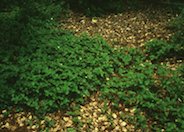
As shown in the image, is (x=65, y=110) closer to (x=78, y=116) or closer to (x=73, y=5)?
(x=78, y=116)

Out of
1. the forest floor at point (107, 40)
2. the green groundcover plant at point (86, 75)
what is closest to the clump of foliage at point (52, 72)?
the green groundcover plant at point (86, 75)

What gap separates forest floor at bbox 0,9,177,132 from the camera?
5160 mm

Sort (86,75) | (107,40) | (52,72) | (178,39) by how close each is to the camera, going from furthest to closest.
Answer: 1. (107,40)
2. (178,39)
3. (86,75)
4. (52,72)

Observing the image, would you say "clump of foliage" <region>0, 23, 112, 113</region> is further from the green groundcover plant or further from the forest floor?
the forest floor

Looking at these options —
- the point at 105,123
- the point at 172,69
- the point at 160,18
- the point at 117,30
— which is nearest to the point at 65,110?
the point at 105,123

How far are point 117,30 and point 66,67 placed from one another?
2.52 meters

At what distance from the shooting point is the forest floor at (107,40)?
5160mm

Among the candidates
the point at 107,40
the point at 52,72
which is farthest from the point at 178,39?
the point at 52,72

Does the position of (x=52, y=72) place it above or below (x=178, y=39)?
below

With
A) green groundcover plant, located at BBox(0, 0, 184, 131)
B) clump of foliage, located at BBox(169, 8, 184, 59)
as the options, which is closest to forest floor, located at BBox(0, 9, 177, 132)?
green groundcover plant, located at BBox(0, 0, 184, 131)

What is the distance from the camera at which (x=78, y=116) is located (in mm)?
5301

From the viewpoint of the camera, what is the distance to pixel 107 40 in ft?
24.3

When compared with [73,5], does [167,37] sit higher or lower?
lower

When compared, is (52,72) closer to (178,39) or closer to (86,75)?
(86,75)
